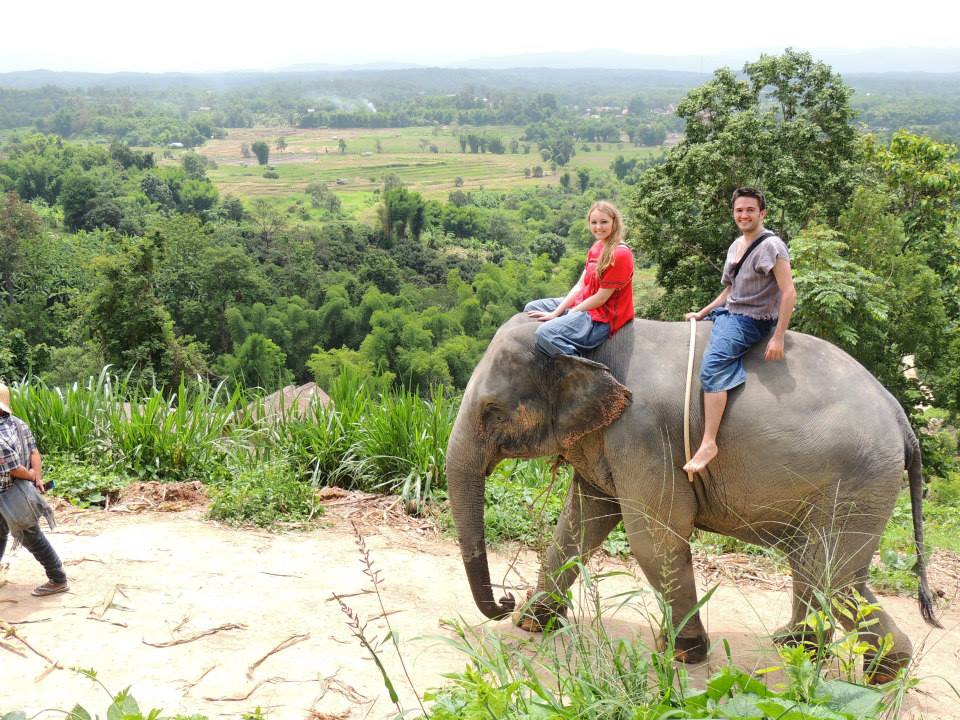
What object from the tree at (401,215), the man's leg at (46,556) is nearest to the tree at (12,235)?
the tree at (401,215)

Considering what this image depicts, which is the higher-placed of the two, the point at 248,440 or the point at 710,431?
the point at 710,431

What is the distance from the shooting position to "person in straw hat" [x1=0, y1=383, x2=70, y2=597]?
494 centimetres

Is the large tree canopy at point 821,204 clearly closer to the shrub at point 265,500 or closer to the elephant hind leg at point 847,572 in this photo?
the shrub at point 265,500

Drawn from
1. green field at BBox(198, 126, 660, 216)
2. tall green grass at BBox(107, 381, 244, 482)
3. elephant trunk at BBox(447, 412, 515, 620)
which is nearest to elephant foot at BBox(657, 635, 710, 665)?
elephant trunk at BBox(447, 412, 515, 620)

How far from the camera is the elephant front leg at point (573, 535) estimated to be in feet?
16.1

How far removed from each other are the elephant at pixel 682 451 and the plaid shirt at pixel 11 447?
7.56 feet

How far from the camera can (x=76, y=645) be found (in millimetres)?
4562

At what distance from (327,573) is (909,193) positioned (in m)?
23.7

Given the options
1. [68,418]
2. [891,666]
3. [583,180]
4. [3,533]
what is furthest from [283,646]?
[583,180]

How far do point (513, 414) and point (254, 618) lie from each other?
179 cm

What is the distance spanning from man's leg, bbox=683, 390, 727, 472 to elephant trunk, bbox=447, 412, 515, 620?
1.04 meters

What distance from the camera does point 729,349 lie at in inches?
167

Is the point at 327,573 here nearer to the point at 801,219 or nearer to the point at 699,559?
the point at 699,559

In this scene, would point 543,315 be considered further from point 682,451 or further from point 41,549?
point 41,549
